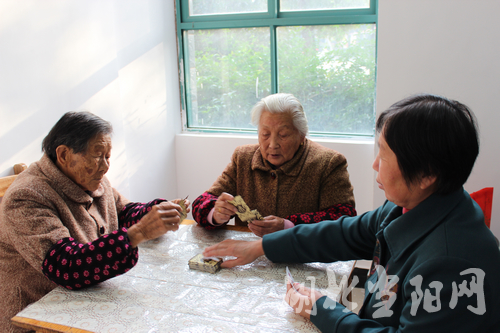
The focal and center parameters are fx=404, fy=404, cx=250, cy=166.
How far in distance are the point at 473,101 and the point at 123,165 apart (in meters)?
2.76

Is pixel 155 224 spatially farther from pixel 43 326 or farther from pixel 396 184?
pixel 396 184

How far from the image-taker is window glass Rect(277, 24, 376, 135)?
3.50 metres

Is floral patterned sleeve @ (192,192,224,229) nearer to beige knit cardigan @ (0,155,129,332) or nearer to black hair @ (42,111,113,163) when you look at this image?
beige knit cardigan @ (0,155,129,332)

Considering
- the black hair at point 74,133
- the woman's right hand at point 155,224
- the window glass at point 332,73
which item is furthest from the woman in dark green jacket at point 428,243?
the window glass at point 332,73

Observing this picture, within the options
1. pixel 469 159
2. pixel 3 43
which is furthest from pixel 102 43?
pixel 469 159

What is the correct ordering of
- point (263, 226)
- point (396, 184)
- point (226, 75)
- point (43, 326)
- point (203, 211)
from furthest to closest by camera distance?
point (226, 75)
point (203, 211)
point (263, 226)
point (43, 326)
point (396, 184)

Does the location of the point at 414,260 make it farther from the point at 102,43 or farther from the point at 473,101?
the point at 102,43

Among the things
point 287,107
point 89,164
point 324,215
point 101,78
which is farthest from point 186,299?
point 101,78

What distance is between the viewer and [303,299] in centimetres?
128

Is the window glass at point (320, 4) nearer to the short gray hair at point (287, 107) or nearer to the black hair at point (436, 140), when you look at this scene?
the short gray hair at point (287, 107)

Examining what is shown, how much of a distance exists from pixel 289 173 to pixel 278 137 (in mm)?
212

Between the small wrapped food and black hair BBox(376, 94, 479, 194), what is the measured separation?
0.83m

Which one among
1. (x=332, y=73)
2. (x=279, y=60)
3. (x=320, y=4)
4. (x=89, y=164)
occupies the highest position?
(x=320, y=4)

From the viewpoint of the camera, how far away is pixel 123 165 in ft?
11.4
